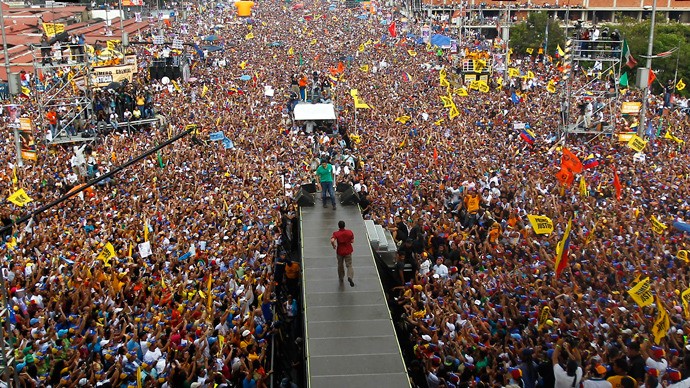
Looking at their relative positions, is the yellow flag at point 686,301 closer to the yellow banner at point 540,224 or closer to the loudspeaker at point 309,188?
the yellow banner at point 540,224

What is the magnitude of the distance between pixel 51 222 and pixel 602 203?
11751 millimetres

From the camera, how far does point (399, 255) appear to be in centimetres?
1425

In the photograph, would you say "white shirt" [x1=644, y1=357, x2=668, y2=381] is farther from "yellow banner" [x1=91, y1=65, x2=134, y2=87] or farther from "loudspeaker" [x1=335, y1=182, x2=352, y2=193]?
"yellow banner" [x1=91, y1=65, x2=134, y2=87]

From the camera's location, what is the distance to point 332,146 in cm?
2481

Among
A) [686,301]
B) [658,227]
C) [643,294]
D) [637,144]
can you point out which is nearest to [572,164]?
[637,144]

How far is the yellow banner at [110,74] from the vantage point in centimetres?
3018

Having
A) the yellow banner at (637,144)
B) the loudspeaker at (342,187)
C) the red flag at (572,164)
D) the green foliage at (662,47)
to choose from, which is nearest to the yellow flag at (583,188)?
the red flag at (572,164)

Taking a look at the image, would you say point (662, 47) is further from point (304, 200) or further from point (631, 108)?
point (304, 200)

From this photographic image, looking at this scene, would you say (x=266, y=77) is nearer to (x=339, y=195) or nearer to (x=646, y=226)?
(x=339, y=195)

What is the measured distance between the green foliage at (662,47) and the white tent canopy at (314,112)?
2103 cm

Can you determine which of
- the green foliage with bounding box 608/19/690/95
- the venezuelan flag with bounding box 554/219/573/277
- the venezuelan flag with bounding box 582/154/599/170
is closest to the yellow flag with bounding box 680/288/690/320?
the venezuelan flag with bounding box 554/219/573/277

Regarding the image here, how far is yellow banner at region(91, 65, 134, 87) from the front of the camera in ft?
99.0

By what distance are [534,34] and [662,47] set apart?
11.6 m

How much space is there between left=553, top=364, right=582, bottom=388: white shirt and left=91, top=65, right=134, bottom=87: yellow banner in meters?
24.2
